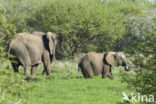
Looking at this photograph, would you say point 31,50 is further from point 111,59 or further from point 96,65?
point 111,59

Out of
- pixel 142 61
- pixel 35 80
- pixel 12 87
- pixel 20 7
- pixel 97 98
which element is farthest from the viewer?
pixel 20 7

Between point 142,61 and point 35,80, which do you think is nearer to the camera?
point 142,61

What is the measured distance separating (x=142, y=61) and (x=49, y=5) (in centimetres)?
2921

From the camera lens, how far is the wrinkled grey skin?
19.4 m

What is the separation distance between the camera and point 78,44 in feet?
118

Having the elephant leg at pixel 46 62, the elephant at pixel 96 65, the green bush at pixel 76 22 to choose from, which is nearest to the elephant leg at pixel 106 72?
the elephant at pixel 96 65

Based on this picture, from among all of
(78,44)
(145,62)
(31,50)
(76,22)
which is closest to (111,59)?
(31,50)

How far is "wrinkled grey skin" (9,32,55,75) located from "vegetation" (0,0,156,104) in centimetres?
79

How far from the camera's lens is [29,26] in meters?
40.2

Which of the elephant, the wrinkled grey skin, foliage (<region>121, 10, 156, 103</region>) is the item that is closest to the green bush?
the wrinkled grey skin

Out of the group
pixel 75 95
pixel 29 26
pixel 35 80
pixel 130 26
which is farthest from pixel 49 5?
pixel 75 95

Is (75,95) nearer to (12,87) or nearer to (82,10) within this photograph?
(12,87)

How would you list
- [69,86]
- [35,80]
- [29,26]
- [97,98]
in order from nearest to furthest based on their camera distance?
[97,98] → [69,86] → [35,80] → [29,26]

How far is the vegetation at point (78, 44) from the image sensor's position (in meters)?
5.53
